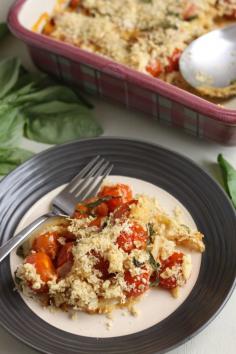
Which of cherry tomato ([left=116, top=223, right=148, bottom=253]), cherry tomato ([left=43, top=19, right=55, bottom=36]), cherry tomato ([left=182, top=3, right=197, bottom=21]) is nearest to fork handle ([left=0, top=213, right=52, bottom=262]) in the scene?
cherry tomato ([left=116, top=223, right=148, bottom=253])

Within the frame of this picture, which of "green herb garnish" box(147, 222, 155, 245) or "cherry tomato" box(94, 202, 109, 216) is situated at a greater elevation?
"green herb garnish" box(147, 222, 155, 245)

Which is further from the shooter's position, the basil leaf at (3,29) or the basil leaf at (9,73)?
the basil leaf at (3,29)

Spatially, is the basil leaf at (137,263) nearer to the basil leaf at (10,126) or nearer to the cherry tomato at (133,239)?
the cherry tomato at (133,239)

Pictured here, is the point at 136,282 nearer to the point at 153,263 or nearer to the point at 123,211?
the point at 153,263

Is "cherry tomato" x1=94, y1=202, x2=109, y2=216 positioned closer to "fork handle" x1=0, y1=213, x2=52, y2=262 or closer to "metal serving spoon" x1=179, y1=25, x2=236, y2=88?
"fork handle" x1=0, y1=213, x2=52, y2=262

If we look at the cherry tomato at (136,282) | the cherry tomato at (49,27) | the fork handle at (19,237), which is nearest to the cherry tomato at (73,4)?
the cherry tomato at (49,27)

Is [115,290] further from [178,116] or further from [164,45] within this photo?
[164,45]

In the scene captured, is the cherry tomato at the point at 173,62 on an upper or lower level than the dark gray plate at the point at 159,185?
upper
